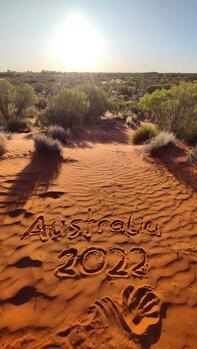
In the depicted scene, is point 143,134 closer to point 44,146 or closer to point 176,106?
point 176,106

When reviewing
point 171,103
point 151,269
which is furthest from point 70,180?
point 171,103

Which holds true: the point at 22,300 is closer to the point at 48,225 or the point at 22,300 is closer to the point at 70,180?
the point at 48,225

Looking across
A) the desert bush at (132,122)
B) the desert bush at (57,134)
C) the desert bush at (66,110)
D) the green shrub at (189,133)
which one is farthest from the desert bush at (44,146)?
the desert bush at (132,122)

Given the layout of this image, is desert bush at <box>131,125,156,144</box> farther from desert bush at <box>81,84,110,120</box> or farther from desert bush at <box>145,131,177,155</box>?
desert bush at <box>81,84,110,120</box>

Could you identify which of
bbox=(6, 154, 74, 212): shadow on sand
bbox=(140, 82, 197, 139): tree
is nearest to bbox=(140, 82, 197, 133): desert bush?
bbox=(140, 82, 197, 139): tree

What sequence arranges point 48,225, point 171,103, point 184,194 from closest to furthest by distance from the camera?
point 48,225, point 184,194, point 171,103

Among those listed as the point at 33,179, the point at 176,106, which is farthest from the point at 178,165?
the point at 176,106

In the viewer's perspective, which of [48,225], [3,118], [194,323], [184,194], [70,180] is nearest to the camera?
[194,323]
